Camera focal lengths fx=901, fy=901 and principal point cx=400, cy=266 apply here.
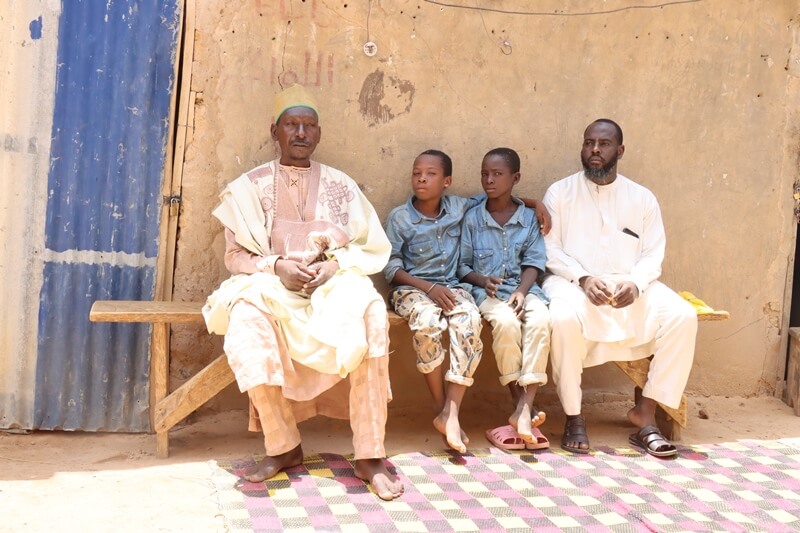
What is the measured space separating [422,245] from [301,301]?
1.00 m

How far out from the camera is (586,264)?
17.8 ft

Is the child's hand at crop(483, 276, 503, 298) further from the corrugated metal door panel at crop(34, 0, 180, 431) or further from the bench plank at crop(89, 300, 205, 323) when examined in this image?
the corrugated metal door panel at crop(34, 0, 180, 431)

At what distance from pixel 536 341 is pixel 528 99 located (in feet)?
5.43

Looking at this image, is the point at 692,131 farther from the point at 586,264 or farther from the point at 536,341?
the point at 536,341

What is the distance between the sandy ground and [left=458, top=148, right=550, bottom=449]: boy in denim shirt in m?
0.32

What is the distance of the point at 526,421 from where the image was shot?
4.82 metres

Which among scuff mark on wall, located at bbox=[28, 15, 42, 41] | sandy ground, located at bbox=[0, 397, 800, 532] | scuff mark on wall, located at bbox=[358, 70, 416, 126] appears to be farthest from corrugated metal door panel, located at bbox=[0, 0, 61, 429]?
scuff mark on wall, located at bbox=[358, 70, 416, 126]

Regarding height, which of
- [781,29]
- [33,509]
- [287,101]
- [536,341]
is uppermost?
[781,29]

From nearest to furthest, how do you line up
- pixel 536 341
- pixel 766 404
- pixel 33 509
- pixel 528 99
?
pixel 33 509, pixel 536 341, pixel 528 99, pixel 766 404

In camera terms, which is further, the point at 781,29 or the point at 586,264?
the point at 781,29

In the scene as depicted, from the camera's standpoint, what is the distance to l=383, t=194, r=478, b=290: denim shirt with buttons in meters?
5.23

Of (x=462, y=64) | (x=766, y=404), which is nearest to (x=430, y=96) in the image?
(x=462, y=64)

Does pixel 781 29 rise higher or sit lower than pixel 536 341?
higher

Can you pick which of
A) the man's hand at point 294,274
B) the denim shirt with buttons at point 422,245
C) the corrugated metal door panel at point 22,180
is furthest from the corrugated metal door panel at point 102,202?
the denim shirt with buttons at point 422,245
